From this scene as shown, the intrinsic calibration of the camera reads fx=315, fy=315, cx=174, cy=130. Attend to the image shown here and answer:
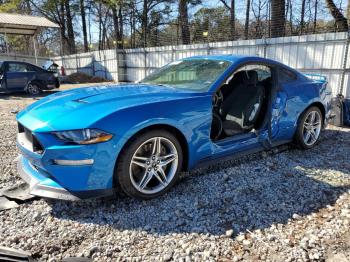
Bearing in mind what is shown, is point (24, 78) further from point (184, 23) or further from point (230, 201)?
point (230, 201)

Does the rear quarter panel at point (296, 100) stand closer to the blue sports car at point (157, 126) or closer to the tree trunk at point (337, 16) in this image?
the blue sports car at point (157, 126)

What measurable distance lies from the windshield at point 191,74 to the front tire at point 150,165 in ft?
2.59

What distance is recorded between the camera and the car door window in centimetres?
1189

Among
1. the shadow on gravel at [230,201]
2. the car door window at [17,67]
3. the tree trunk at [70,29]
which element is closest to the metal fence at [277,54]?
the shadow on gravel at [230,201]

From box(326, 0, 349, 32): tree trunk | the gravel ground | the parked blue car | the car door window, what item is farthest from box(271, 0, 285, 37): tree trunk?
the car door window

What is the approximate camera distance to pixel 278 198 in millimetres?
3219

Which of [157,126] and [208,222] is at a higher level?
[157,126]

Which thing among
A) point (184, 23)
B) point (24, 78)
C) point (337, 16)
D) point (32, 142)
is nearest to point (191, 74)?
point (32, 142)

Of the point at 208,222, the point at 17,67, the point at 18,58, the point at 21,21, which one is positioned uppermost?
the point at 21,21

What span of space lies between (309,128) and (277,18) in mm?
7477

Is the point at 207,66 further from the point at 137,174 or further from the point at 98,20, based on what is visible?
the point at 98,20

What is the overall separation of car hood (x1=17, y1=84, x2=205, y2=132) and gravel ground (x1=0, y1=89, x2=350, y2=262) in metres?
0.82

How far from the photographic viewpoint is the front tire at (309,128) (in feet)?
15.0

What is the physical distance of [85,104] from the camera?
9.69 feet
